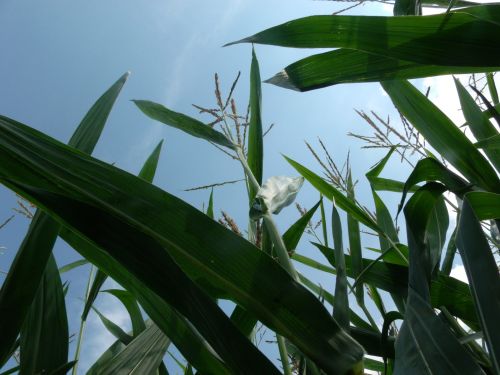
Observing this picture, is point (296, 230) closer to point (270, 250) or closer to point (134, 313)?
point (270, 250)

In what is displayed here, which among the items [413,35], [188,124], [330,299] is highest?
[188,124]

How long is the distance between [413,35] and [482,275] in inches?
12.5

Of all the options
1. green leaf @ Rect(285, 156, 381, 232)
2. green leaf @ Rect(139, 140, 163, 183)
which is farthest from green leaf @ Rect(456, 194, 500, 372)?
green leaf @ Rect(139, 140, 163, 183)

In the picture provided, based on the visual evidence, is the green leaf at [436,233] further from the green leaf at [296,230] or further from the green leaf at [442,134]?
the green leaf at [296,230]

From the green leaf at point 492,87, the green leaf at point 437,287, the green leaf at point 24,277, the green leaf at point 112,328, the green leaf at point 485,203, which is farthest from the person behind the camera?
the green leaf at point 492,87

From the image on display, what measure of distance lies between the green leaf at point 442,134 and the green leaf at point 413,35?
0.21 meters

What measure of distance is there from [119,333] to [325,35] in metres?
0.78

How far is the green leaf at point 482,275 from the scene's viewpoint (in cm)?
43

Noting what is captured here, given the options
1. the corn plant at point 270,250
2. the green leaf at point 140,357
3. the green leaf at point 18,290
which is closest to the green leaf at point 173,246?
the corn plant at point 270,250

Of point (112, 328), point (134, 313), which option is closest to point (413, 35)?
point (134, 313)

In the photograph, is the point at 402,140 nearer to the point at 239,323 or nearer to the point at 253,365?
the point at 239,323

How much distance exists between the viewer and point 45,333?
64 centimetres

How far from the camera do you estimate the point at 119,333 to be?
101 centimetres

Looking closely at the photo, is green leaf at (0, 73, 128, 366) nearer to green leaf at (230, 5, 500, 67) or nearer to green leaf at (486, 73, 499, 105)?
green leaf at (230, 5, 500, 67)
